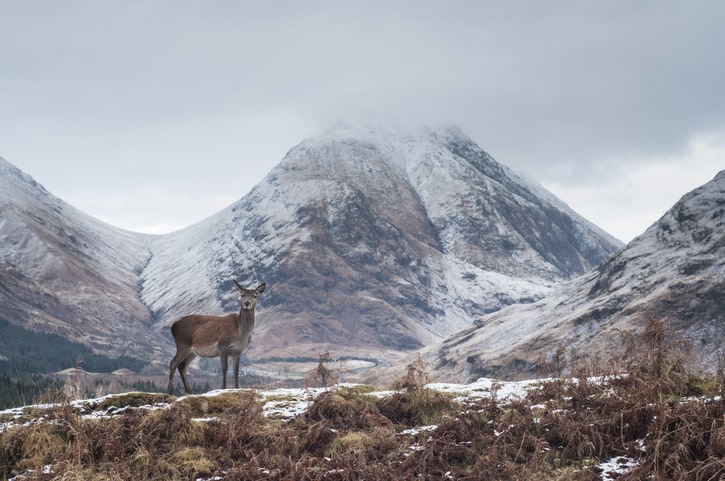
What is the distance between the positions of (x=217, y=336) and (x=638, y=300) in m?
135

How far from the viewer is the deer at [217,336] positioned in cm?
1984

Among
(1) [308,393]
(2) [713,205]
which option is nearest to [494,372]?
(2) [713,205]

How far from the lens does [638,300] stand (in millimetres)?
137500

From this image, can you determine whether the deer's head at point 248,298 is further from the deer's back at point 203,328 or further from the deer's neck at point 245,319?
the deer's back at point 203,328

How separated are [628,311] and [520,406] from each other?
129452mm

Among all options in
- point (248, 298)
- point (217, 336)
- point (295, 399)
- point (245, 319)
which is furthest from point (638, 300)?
point (295, 399)

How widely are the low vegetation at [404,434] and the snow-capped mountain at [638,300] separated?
321ft

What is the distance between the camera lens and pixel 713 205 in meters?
136

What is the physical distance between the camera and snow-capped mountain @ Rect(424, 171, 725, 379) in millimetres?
122375


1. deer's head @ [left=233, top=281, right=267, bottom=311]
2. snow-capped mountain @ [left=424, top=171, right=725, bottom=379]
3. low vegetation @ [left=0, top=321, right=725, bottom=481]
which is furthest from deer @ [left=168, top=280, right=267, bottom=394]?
snow-capped mountain @ [left=424, top=171, right=725, bottom=379]

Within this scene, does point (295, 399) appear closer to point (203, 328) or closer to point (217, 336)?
point (217, 336)

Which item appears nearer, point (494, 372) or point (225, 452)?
point (225, 452)

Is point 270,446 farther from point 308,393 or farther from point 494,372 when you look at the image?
point 494,372

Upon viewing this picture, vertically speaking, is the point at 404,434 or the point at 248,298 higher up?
the point at 248,298
